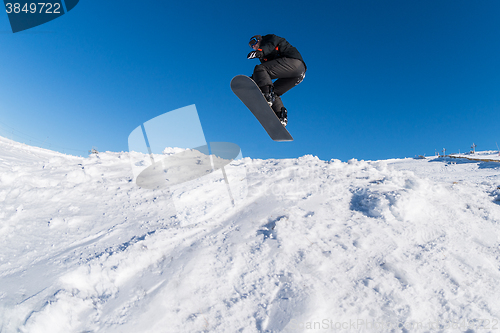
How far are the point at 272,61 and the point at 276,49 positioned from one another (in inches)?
9.7

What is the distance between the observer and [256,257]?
12.9 ft

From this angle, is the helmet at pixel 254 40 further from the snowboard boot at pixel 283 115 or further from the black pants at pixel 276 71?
the snowboard boot at pixel 283 115

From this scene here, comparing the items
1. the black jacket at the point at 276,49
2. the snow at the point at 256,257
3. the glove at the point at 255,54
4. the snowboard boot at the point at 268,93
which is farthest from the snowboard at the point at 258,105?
the snow at the point at 256,257

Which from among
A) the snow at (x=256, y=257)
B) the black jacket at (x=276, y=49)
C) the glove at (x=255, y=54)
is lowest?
the snow at (x=256, y=257)

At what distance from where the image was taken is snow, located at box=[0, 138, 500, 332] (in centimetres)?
307

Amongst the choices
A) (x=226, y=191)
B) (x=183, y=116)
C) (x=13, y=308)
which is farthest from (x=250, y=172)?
(x=13, y=308)

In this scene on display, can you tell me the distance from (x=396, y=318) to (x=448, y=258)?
1670 mm

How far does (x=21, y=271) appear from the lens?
13.2 feet

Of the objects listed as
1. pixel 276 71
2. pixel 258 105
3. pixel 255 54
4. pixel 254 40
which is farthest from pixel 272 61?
pixel 258 105

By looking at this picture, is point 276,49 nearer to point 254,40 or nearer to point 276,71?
point 276,71

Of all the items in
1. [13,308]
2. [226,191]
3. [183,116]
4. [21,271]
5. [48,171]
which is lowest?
[13,308]

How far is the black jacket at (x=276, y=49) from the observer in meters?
4.88

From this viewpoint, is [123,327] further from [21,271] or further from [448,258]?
[448,258]

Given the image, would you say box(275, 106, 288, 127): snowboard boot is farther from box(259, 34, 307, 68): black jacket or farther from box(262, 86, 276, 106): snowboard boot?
box(259, 34, 307, 68): black jacket
